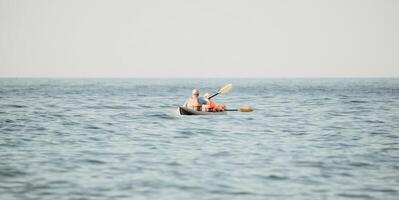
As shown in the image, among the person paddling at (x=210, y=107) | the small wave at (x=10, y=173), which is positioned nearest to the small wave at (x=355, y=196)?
the small wave at (x=10, y=173)

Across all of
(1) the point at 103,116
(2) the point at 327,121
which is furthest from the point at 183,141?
(1) the point at 103,116

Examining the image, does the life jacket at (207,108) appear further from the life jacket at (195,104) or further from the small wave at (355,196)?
the small wave at (355,196)

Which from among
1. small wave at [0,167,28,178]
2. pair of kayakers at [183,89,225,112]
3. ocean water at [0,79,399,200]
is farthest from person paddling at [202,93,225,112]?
small wave at [0,167,28,178]

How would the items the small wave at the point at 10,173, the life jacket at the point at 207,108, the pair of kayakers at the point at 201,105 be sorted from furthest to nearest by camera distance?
the life jacket at the point at 207,108 → the pair of kayakers at the point at 201,105 → the small wave at the point at 10,173

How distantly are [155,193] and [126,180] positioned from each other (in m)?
1.71

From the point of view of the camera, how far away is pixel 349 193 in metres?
14.4

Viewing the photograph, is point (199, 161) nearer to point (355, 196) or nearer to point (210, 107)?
point (355, 196)

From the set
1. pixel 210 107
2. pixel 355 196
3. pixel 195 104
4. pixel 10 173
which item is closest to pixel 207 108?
pixel 210 107

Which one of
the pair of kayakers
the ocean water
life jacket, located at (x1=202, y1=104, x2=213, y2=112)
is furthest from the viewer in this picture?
life jacket, located at (x1=202, y1=104, x2=213, y2=112)

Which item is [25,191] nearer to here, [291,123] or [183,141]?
[183,141]

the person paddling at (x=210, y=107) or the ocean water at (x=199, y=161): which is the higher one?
the person paddling at (x=210, y=107)

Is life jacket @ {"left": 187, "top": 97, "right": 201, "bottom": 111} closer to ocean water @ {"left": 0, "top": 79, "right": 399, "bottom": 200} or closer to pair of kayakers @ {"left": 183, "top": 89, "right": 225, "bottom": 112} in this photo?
pair of kayakers @ {"left": 183, "top": 89, "right": 225, "bottom": 112}

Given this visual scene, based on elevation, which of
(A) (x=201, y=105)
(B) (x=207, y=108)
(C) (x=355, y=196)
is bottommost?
(C) (x=355, y=196)

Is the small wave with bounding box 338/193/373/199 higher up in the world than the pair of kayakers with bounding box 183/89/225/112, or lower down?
lower down
